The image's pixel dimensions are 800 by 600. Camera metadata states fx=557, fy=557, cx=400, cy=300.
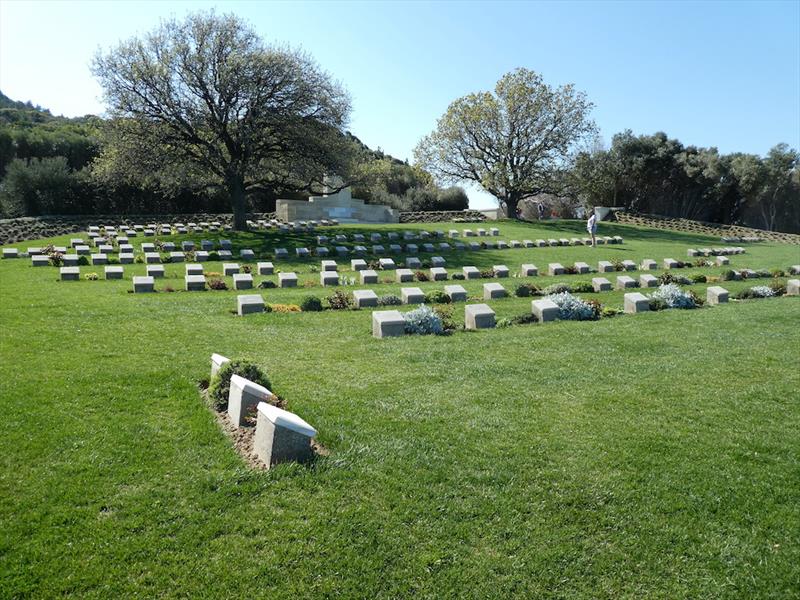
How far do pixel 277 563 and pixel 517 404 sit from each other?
3.34 m

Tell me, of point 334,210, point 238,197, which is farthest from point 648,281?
point 334,210

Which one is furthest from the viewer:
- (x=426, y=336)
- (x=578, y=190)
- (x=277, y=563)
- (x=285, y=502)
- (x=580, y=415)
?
(x=578, y=190)

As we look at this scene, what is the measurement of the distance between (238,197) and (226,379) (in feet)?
66.6

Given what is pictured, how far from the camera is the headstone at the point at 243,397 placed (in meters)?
5.34

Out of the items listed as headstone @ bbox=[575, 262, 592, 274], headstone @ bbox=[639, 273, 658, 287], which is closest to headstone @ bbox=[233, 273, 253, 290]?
headstone @ bbox=[575, 262, 592, 274]

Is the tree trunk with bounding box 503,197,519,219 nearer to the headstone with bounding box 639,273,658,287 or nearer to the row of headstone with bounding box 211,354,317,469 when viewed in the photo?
the headstone with bounding box 639,273,658,287

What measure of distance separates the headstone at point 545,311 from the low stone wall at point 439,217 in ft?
90.0

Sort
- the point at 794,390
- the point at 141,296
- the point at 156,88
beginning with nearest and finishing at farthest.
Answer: the point at 794,390, the point at 141,296, the point at 156,88

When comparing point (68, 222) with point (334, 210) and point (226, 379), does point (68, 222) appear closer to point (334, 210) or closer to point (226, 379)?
point (334, 210)

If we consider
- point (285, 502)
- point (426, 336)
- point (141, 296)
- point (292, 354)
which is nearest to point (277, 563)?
point (285, 502)

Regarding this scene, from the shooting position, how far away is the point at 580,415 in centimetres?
586

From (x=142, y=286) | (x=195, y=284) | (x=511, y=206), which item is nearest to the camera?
(x=142, y=286)

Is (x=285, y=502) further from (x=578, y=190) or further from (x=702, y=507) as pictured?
(x=578, y=190)

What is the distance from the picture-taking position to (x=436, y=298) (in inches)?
482
